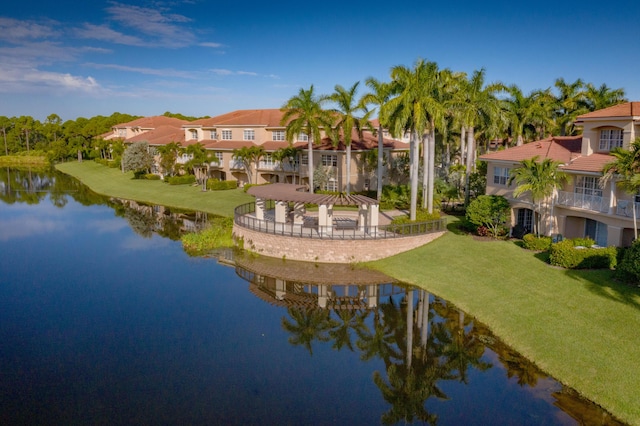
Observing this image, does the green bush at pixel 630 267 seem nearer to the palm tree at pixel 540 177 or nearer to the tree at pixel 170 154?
the palm tree at pixel 540 177

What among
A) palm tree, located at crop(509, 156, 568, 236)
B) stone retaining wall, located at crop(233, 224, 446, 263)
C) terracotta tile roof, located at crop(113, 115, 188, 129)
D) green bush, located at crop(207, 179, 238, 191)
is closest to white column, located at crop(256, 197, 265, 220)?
stone retaining wall, located at crop(233, 224, 446, 263)

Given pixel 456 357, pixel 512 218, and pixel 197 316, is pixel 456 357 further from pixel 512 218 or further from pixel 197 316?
pixel 512 218

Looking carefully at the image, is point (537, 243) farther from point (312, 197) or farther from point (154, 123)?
point (154, 123)

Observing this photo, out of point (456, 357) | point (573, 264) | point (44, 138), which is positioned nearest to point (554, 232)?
point (573, 264)

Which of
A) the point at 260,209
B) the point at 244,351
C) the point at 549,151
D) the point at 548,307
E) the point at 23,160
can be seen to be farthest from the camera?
the point at 23,160

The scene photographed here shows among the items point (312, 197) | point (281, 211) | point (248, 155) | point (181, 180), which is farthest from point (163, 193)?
point (312, 197)

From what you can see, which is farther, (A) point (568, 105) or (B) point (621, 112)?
(A) point (568, 105)

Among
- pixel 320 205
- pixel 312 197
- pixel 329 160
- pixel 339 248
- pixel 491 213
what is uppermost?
pixel 329 160

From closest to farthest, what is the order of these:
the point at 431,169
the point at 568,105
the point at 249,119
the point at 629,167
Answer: the point at 629,167 → the point at 431,169 → the point at 568,105 → the point at 249,119
